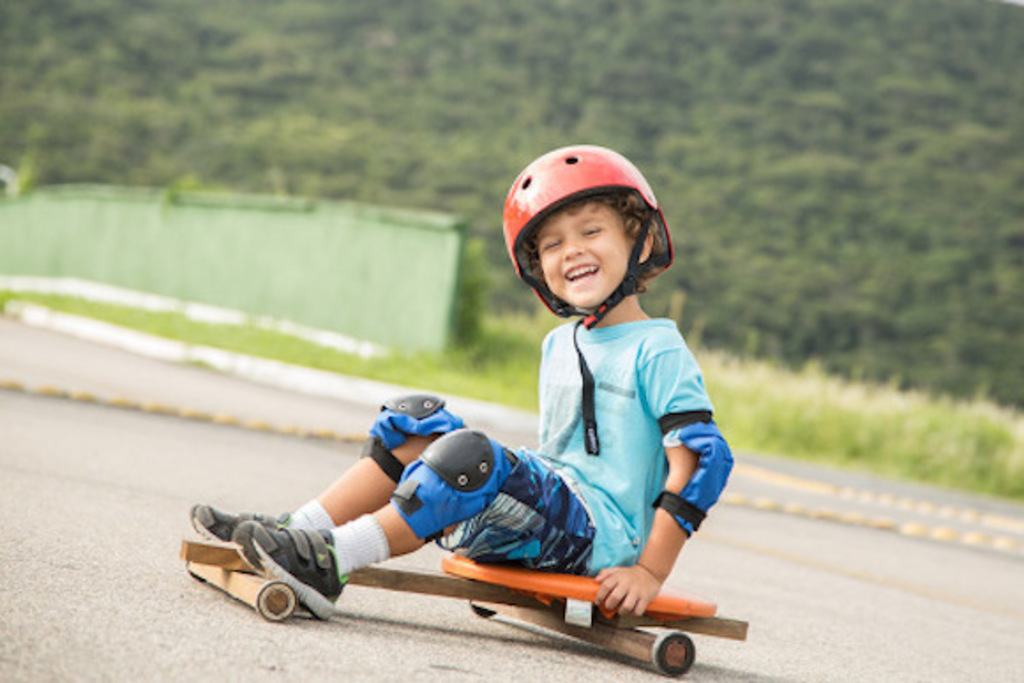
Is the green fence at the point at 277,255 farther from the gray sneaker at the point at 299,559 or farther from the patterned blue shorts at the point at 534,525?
the gray sneaker at the point at 299,559

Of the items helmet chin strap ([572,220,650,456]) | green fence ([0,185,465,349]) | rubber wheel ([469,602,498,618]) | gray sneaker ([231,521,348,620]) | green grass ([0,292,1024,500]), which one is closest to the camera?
gray sneaker ([231,521,348,620])

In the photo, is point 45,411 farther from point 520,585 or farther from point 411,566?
point 520,585

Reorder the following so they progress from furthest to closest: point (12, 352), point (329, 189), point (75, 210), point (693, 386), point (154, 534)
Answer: point (329, 189)
point (75, 210)
point (12, 352)
point (154, 534)
point (693, 386)

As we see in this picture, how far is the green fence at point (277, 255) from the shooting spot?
18.2 meters

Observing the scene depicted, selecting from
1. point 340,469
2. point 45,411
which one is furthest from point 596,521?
point 45,411

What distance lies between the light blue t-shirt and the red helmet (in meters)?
0.21

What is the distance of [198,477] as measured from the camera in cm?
703

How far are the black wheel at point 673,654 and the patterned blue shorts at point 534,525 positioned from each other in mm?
284

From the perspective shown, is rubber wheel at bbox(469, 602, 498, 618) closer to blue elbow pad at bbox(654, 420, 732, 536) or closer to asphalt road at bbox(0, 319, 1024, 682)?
asphalt road at bbox(0, 319, 1024, 682)

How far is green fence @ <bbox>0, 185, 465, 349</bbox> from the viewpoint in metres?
18.2

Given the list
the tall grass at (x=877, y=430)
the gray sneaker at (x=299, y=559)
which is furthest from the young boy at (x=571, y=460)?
the tall grass at (x=877, y=430)

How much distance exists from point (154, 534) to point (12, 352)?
983 cm

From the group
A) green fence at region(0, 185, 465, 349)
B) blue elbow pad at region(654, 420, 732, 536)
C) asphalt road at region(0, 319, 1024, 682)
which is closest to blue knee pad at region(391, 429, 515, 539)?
asphalt road at region(0, 319, 1024, 682)

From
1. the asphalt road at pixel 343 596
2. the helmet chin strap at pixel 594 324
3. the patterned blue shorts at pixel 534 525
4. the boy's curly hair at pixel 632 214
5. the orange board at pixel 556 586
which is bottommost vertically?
the asphalt road at pixel 343 596
